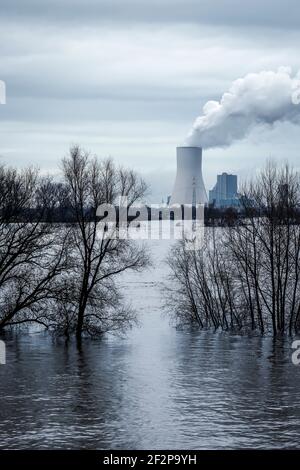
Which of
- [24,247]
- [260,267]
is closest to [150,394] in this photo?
[24,247]

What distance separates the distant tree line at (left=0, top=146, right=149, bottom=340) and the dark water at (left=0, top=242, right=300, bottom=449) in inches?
104

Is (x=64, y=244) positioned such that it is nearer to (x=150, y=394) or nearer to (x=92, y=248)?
(x=92, y=248)

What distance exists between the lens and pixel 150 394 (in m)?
30.6

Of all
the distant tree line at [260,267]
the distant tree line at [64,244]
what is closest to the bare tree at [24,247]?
the distant tree line at [64,244]

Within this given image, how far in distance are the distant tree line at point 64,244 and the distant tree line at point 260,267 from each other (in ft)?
22.2

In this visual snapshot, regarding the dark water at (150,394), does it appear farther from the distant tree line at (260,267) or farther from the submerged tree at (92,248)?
the distant tree line at (260,267)

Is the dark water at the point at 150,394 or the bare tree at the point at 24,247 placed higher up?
the bare tree at the point at 24,247

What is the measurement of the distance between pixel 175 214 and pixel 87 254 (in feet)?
328

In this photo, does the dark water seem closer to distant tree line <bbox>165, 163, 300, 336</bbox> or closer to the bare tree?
the bare tree

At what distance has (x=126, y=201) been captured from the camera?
53.8 metres

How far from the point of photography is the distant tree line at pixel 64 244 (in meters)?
49.3

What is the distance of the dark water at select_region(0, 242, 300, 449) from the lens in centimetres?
2369

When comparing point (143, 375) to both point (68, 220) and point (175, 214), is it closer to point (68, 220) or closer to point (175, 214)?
point (68, 220)

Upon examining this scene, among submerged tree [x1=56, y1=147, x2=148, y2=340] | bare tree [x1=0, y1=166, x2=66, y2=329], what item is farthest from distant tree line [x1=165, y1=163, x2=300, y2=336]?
bare tree [x1=0, y1=166, x2=66, y2=329]
